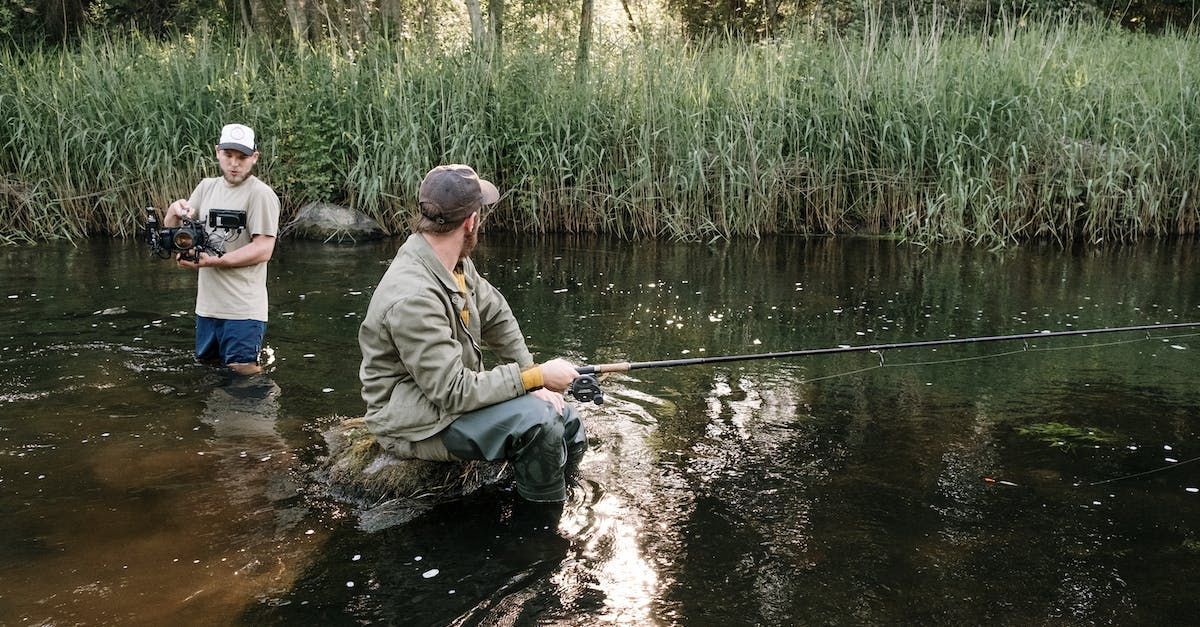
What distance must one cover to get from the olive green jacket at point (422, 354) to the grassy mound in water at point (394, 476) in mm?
270

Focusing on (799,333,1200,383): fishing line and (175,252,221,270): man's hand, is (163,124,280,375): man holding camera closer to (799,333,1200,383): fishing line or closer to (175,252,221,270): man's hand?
(175,252,221,270): man's hand

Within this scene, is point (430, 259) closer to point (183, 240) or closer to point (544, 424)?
point (544, 424)

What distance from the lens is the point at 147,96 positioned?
10.6 metres

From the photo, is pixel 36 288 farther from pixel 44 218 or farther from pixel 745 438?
pixel 745 438

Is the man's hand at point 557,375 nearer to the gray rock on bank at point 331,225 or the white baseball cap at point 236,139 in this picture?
the white baseball cap at point 236,139

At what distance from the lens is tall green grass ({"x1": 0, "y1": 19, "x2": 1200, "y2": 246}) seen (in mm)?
10203

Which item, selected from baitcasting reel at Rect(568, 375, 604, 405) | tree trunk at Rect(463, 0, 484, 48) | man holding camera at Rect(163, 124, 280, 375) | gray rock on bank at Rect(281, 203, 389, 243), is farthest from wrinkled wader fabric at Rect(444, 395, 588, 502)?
tree trunk at Rect(463, 0, 484, 48)

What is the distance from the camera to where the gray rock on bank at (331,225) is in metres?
10.9

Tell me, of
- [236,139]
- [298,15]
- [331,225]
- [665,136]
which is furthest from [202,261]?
[298,15]

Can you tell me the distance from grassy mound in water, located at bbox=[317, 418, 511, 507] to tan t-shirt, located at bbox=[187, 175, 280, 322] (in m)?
1.53

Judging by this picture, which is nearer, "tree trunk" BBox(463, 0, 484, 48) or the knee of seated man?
the knee of seated man

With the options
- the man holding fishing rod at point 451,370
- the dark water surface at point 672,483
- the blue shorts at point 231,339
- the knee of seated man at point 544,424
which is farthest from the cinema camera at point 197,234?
the knee of seated man at point 544,424

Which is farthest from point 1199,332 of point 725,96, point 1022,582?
point 725,96

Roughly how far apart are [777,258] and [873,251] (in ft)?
3.44
